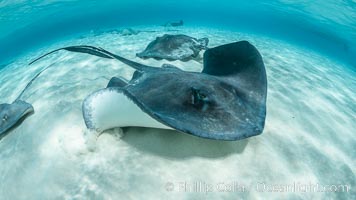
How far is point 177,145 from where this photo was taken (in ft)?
9.30

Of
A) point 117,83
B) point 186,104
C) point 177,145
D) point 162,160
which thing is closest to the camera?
point 186,104

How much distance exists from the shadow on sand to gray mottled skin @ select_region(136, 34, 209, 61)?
361 centimetres

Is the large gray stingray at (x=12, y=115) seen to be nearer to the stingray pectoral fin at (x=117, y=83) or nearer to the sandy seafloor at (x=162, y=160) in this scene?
the sandy seafloor at (x=162, y=160)

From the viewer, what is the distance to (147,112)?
214 centimetres

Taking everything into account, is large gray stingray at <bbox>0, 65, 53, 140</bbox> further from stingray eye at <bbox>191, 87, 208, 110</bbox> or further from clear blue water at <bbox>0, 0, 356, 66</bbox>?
clear blue water at <bbox>0, 0, 356, 66</bbox>

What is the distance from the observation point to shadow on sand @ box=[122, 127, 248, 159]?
2.77 meters

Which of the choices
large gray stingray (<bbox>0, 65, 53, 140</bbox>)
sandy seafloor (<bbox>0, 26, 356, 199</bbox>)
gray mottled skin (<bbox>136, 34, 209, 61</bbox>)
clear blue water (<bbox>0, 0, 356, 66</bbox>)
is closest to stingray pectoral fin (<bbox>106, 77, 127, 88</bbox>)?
sandy seafloor (<bbox>0, 26, 356, 199</bbox>)

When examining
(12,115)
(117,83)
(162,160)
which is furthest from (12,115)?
(162,160)

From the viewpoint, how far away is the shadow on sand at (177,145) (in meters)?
2.77

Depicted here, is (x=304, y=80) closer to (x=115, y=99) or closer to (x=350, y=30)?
(x=115, y=99)

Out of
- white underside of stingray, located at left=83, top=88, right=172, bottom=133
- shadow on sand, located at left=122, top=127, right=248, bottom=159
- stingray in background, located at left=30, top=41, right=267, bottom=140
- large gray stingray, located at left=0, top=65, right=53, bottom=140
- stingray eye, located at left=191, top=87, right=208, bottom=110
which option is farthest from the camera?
large gray stingray, located at left=0, top=65, right=53, bottom=140

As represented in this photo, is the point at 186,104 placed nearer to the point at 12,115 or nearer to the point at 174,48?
the point at 12,115

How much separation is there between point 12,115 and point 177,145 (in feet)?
9.09

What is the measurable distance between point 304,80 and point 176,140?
15.6 ft
